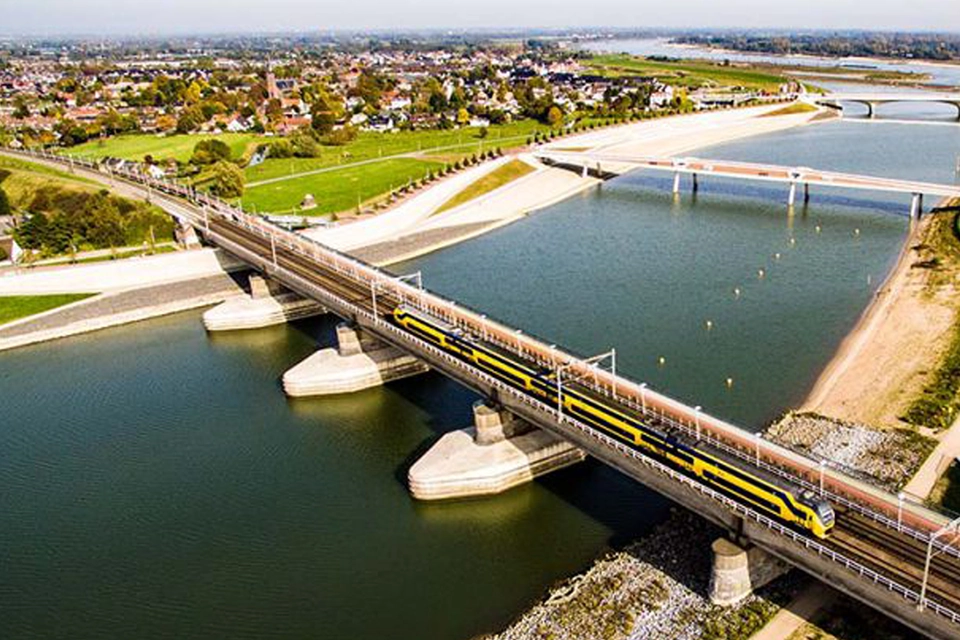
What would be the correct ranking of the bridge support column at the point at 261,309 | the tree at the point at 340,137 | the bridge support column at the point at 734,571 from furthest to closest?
the tree at the point at 340,137, the bridge support column at the point at 261,309, the bridge support column at the point at 734,571

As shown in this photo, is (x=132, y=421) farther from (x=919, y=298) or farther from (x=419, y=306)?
Result: (x=919, y=298)

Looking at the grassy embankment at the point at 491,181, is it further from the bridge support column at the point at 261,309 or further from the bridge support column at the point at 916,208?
the bridge support column at the point at 916,208

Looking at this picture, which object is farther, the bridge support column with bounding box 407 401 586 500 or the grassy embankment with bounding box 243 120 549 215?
the grassy embankment with bounding box 243 120 549 215

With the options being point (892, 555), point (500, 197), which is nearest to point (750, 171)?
point (500, 197)

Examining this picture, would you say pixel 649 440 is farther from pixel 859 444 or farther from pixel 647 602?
pixel 859 444

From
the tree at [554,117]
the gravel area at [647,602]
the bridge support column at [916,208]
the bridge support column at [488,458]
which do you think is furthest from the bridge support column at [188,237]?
the tree at [554,117]

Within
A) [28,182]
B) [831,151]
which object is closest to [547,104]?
[831,151]

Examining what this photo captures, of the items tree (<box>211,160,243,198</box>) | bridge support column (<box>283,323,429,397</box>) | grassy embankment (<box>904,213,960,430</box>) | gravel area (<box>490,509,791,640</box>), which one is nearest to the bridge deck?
grassy embankment (<box>904,213,960,430</box>)

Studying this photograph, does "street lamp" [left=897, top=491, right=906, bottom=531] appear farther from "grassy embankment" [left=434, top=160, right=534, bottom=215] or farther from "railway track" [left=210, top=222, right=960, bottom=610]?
"grassy embankment" [left=434, top=160, right=534, bottom=215]
